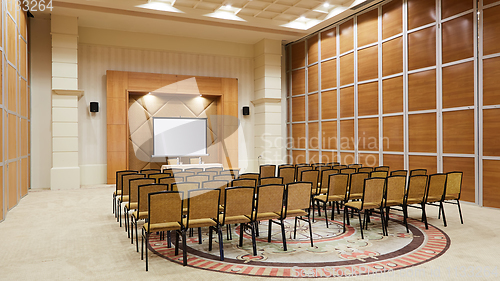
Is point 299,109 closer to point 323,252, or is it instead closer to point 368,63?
point 368,63

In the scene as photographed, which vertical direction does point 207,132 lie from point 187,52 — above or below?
below

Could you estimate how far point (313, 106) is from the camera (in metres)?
12.1

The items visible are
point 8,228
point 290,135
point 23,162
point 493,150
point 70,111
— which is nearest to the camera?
point 8,228

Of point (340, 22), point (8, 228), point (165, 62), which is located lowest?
point (8, 228)

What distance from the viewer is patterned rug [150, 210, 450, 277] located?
3648 millimetres

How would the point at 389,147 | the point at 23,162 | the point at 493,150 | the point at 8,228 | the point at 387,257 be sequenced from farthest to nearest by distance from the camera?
the point at 389,147 → the point at 23,162 → the point at 493,150 → the point at 8,228 → the point at 387,257

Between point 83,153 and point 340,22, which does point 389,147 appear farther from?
point 83,153

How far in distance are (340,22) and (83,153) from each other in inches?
359

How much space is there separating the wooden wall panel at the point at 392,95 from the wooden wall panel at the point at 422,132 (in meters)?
0.51

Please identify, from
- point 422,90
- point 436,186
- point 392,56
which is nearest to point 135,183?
point 436,186

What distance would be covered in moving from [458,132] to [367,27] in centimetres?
409

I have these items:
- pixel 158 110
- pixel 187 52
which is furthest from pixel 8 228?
pixel 187 52

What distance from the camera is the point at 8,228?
18.1 feet

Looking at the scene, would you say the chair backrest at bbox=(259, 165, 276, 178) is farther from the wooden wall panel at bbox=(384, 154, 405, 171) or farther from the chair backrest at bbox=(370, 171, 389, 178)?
the wooden wall panel at bbox=(384, 154, 405, 171)
